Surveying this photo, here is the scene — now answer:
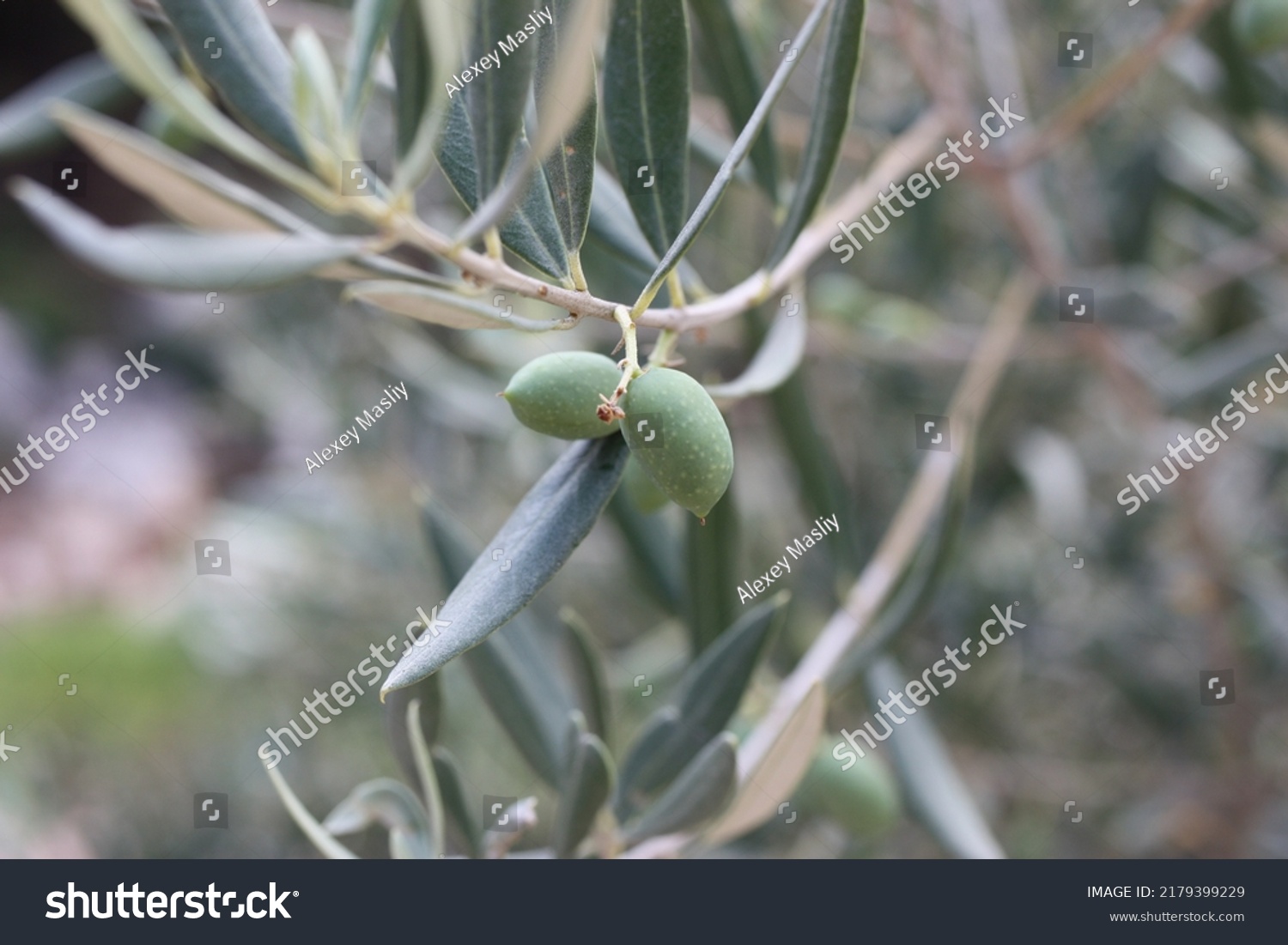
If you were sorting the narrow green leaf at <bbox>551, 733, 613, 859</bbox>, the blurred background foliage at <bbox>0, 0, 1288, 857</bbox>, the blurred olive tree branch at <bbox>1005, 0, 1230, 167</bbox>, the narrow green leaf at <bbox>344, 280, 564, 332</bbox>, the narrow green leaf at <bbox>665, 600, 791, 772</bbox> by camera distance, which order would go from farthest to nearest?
1. the blurred background foliage at <bbox>0, 0, 1288, 857</bbox>
2. the blurred olive tree branch at <bbox>1005, 0, 1230, 167</bbox>
3. the narrow green leaf at <bbox>665, 600, 791, 772</bbox>
4. the narrow green leaf at <bbox>551, 733, 613, 859</bbox>
5. the narrow green leaf at <bbox>344, 280, 564, 332</bbox>

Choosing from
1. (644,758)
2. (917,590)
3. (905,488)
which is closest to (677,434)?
(644,758)

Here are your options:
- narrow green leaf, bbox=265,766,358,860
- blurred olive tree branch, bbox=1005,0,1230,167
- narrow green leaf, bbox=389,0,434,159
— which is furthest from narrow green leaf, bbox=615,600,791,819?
blurred olive tree branch, bbox=1005,0,1230,167

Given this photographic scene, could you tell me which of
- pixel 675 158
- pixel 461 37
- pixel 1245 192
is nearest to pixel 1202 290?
pixel 1245 192

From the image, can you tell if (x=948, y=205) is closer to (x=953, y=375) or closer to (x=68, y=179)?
(x=953, y=375)

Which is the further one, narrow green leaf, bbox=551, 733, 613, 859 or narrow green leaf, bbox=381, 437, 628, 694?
narrow green leaf, bbox=551, 733, 613, 859

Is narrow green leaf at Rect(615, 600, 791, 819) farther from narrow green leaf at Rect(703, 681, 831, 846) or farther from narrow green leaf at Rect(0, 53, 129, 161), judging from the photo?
narrow green leaf at Rect(0, 53, 129, 161)

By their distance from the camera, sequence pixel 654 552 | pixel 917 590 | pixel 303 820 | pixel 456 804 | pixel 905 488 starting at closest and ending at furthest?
pixel 303 820 → pixel 456 804 → pixel 917 590 → pixel 654 552 → pixel 905 488

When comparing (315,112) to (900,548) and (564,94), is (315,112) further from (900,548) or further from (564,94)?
(900,548)
